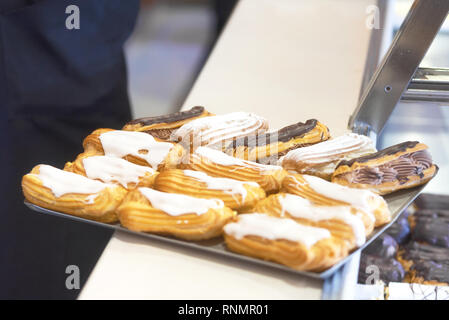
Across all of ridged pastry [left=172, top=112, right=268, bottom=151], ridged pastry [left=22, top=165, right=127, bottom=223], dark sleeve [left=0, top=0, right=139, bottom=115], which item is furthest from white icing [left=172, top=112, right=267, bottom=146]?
dark sleeve [left=0, top=0, right=139, bottom=115]

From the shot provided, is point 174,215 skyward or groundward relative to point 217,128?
groundward

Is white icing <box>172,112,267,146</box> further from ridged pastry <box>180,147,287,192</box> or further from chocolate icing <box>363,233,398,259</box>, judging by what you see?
chocolate icing <box>363,233,398,259</box>

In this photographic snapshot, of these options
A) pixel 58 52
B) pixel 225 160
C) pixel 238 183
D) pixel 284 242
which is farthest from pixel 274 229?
pixel 58 52

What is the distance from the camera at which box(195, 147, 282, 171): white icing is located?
128cm

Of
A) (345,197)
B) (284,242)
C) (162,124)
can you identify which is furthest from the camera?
(162,124)

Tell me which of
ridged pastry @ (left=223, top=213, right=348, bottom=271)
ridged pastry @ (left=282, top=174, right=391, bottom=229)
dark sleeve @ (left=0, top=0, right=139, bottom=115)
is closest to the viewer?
ridged pastry @ (left=223, top=213, right=348, bottom=271)

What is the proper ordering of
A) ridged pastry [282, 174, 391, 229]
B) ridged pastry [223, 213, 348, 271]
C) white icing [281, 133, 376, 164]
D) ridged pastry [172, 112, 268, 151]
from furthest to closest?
ridged pastry [172, 112, 268, 151]
white icing [281, 133, 376, 164]
ridged pastry [282, 174, 391, 229]
ridged pastry [223, 213, 348, 271]

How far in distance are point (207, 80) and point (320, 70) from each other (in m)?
0.43

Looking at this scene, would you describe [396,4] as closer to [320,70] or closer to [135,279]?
[320,70]

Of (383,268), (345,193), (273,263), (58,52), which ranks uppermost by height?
(58,52)

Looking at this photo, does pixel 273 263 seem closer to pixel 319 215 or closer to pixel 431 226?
pixel 319 215

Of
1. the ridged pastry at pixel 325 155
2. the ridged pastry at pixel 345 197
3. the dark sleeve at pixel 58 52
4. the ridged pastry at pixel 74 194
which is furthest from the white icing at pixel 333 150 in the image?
the dark sleeve at pixel 58 52

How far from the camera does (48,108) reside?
1.98 m

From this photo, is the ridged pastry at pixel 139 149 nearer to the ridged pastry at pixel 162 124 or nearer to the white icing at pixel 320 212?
the ridged pastry at pixel 162 124
